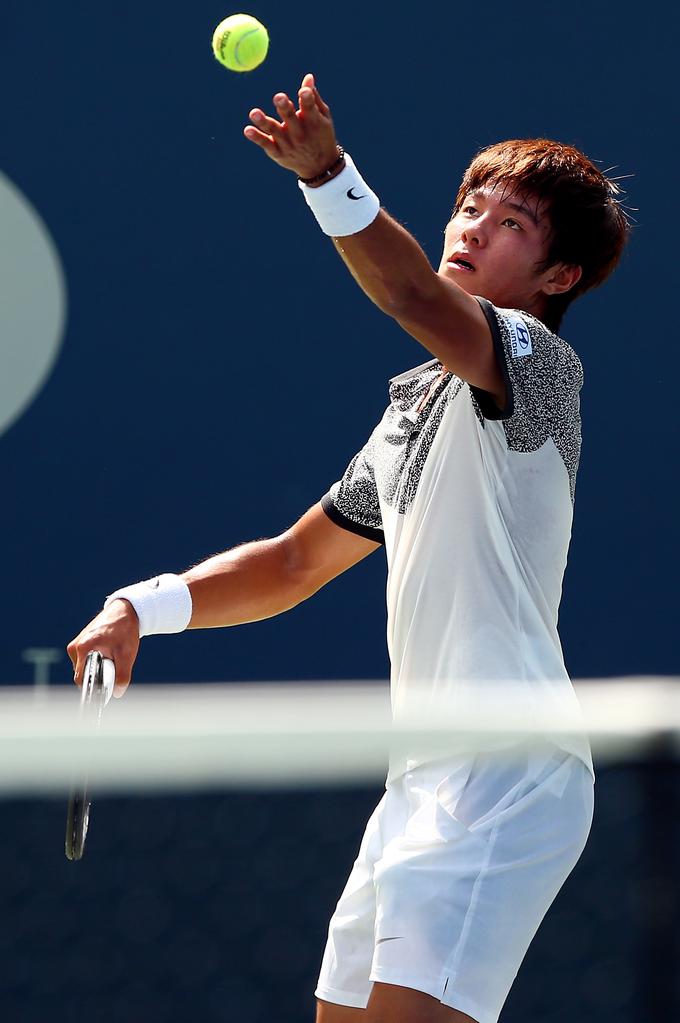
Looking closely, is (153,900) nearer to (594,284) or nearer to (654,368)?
(594,284)

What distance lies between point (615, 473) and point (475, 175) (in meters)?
1.88

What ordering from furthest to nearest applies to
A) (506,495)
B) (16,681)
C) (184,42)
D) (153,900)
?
(184,42) < (16,681) < (506,495) < (153,900)

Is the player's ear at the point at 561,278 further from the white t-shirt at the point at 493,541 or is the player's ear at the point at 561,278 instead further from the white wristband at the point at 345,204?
the white wristband at the point at 345,204

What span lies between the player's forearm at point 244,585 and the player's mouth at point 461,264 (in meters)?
0.58

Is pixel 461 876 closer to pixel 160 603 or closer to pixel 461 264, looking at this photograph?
pixel 160 603

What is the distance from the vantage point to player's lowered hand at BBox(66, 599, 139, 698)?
2.20 meters

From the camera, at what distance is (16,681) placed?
388 centimetres

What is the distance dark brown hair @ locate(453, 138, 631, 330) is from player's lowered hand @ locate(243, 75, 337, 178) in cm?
50

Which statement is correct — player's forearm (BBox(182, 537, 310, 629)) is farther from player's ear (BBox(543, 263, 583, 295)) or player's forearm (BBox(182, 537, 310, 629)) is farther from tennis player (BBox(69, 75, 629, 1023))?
player's ear (BBox(543, 263, 583, 295))

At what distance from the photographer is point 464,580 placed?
210cm

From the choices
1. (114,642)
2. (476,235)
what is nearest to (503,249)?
(476,235)

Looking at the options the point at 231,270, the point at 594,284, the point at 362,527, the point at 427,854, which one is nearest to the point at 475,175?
the point at 594,284

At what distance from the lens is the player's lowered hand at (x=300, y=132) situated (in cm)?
192

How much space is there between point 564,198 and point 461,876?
3.52ft
